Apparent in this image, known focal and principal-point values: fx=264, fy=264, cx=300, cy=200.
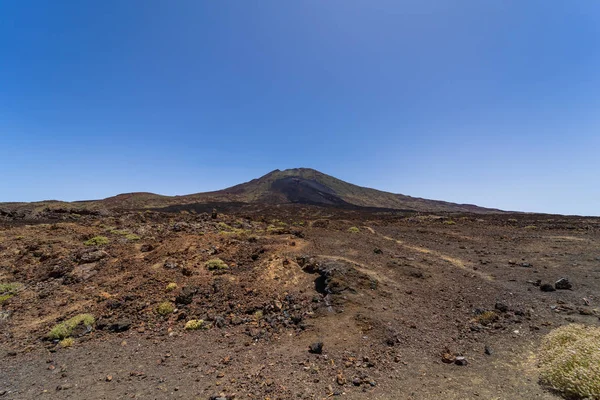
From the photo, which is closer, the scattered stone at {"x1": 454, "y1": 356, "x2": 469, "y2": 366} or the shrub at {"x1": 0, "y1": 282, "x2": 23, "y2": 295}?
the scattered stone at {"x1": 454, "y1": 356, "x2": 469, "y2": 366}

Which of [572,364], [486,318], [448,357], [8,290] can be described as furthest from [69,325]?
[486,318]

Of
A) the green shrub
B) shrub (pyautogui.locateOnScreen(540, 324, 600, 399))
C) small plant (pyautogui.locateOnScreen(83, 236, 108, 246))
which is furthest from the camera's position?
small plant (pyautogui.locateOnScreen(83, 236, 108, 246))

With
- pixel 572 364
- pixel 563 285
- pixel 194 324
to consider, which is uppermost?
pixel 563 285

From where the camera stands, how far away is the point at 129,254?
49.9ft

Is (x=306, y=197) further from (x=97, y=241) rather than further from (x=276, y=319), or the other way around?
(x=276, y=319)

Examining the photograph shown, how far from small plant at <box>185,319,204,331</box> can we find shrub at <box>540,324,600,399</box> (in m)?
9.08

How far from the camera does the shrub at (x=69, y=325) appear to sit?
8.44m

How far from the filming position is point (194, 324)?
8914mm

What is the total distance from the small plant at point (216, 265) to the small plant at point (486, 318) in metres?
10.7

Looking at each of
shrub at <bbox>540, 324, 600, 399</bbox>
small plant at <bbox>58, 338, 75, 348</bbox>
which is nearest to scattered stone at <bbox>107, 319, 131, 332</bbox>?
small plant at <bbox>58, 338, 75, 348</bbox>

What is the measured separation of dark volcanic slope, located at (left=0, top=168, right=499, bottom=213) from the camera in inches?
3245

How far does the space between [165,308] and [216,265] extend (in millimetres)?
3819

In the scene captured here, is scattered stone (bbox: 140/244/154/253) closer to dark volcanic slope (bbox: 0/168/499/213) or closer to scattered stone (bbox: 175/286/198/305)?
scattered stone (bbox: 175/286/198/305)

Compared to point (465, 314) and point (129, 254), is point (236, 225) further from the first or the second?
point (465, 314)
